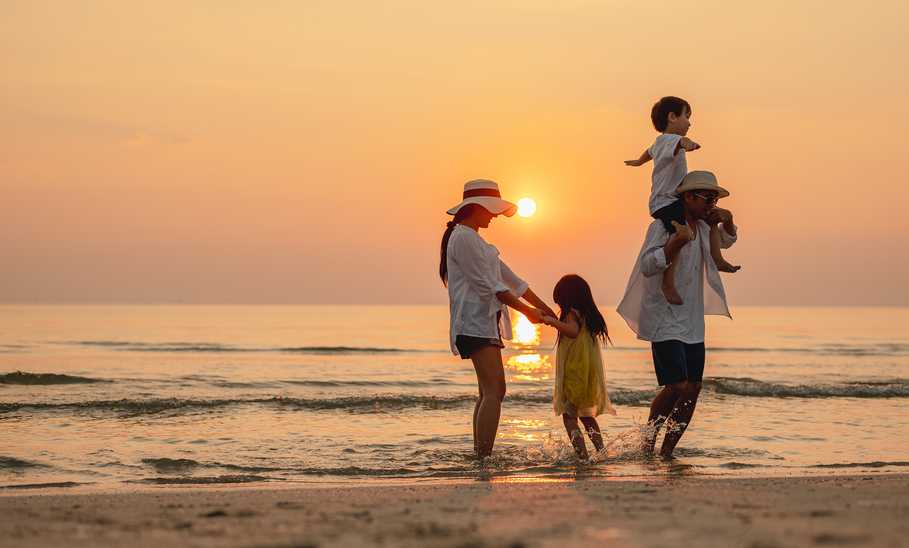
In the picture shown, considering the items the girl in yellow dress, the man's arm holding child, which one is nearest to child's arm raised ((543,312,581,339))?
the girl in yellow dress

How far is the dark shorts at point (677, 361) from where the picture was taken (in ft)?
22.4

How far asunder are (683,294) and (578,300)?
1076mm

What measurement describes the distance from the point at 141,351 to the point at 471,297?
83.9ft

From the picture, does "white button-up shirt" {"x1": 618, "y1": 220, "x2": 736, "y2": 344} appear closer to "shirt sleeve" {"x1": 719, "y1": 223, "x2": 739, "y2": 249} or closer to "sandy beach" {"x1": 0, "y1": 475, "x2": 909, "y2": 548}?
"shirt sleeve" {"x1": 719, "y1": 223, "x2": 739, "y2": 249}

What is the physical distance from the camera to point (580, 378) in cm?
767

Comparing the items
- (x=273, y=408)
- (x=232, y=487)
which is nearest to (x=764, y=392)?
(x=273, y=408)

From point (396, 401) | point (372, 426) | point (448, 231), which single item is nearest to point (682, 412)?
point (448, 231)

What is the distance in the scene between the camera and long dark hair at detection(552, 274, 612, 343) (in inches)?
305

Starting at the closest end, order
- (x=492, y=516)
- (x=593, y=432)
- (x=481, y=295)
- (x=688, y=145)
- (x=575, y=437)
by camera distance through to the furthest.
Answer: (x=492, y=516) → (x=688, y=145) → (x=481, y=295) → (x=575, y=437) → (x=593, y=432)

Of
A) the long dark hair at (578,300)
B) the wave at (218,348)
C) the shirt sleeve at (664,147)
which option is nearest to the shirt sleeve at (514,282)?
the long dark hair at (578,300)

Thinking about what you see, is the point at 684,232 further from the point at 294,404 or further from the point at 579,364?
the point at 294,404

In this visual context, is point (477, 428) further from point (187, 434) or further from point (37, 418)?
point (37, 418)

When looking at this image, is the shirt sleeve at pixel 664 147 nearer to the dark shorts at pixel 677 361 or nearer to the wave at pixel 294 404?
the dark shorts at pixel 677 361

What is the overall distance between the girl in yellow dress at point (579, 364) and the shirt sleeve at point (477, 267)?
2.72ft
